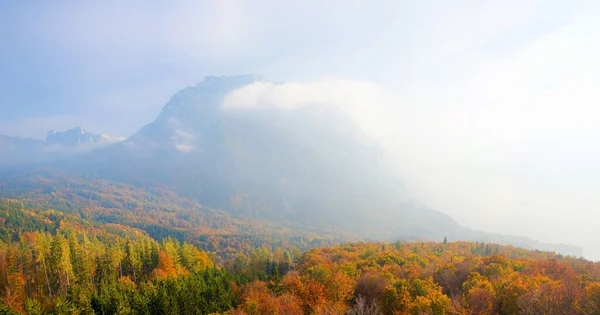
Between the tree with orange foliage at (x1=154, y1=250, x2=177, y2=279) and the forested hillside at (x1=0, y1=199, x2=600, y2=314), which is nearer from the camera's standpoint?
the forested hillside at (x1=0, y1=199, x2=600, y2=314)

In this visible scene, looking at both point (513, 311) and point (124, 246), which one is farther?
point (124, 246)

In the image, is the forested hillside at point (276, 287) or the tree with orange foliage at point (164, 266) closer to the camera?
the forested hillside at point (276, 287)

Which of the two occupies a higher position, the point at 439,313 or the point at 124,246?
the point at 439,313

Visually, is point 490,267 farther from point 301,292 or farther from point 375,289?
point 301,292

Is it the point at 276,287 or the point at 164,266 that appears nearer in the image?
the point at 276,287

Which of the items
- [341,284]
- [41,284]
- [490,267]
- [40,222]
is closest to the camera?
[341,284]

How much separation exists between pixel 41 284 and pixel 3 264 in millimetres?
9581

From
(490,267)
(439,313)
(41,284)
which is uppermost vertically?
(490,267)

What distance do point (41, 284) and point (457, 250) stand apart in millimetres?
158480

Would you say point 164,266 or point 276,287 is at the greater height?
point 276,287

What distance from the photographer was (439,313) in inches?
1718

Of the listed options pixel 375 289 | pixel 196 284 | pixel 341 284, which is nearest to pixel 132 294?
pixel 196 284

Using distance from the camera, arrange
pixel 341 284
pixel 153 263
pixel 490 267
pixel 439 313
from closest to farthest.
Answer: pixel 439 313, pixel 341 284, pixel 490 267, pixel 153 263

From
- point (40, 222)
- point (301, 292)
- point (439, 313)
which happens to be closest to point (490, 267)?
Result: point (439, 313)
